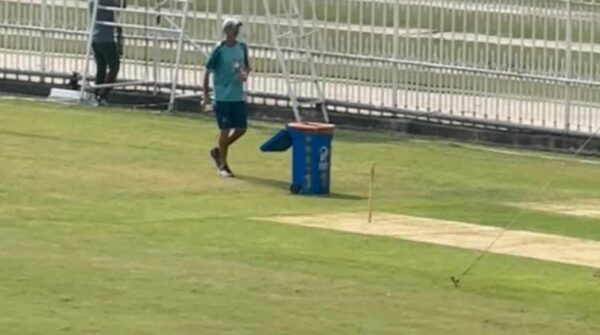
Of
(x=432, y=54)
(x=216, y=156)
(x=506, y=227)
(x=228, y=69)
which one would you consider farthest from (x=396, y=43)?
(x=506, y=227)

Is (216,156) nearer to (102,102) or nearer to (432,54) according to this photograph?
(432,54)

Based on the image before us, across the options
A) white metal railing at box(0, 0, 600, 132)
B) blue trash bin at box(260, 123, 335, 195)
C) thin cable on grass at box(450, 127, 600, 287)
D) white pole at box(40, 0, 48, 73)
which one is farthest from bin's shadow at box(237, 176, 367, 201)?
white pole at box(40, 0, 48, 73)

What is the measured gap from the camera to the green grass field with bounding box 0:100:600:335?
47.0 ft

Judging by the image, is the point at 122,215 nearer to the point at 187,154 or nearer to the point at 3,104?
the point at 187,154

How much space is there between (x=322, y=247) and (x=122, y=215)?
8.70ft

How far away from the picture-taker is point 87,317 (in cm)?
1398

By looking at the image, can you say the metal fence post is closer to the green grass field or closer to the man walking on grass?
the green grass field

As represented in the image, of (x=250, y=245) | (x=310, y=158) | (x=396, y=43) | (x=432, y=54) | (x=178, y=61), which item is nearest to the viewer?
(x=250, y=245)

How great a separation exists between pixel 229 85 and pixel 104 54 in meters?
8.14

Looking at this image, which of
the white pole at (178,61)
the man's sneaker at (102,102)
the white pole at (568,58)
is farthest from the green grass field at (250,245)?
the man's sneaker at (102,102)

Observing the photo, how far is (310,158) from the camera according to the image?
22328mm

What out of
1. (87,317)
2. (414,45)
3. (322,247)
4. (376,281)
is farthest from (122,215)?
(414,45)

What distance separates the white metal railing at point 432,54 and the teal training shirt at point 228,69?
589 cm

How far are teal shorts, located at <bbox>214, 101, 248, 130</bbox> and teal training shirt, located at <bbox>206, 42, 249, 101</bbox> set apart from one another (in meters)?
0.06
